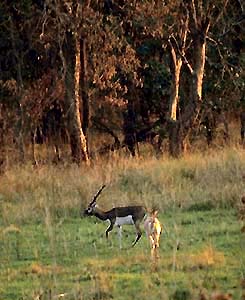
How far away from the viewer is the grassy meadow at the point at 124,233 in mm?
8266

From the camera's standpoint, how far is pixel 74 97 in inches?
797

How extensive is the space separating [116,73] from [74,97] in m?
3.34

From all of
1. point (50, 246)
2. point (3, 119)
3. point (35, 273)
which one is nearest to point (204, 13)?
point (3, 119)

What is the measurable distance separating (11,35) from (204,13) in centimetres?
487

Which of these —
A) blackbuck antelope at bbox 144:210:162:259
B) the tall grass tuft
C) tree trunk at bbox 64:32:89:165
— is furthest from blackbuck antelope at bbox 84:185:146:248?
tree trunk at bbox 64:32:89:165

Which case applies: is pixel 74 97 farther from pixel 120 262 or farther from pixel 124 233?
pixel 120 262

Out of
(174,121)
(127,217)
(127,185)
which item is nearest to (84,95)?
(174,121)

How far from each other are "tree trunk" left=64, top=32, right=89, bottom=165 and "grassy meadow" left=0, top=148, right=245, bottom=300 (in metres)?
1.83

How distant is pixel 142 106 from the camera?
27.1 metres

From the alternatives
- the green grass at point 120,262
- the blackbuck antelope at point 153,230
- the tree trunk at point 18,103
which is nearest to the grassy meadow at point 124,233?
the green grass at point 120,262

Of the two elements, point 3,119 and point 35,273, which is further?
point 3,119

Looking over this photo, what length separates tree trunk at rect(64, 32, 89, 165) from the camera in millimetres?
20250

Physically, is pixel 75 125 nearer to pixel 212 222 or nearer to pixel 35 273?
pixel 212 222

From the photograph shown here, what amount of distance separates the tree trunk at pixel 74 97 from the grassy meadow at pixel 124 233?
6.01 feet
